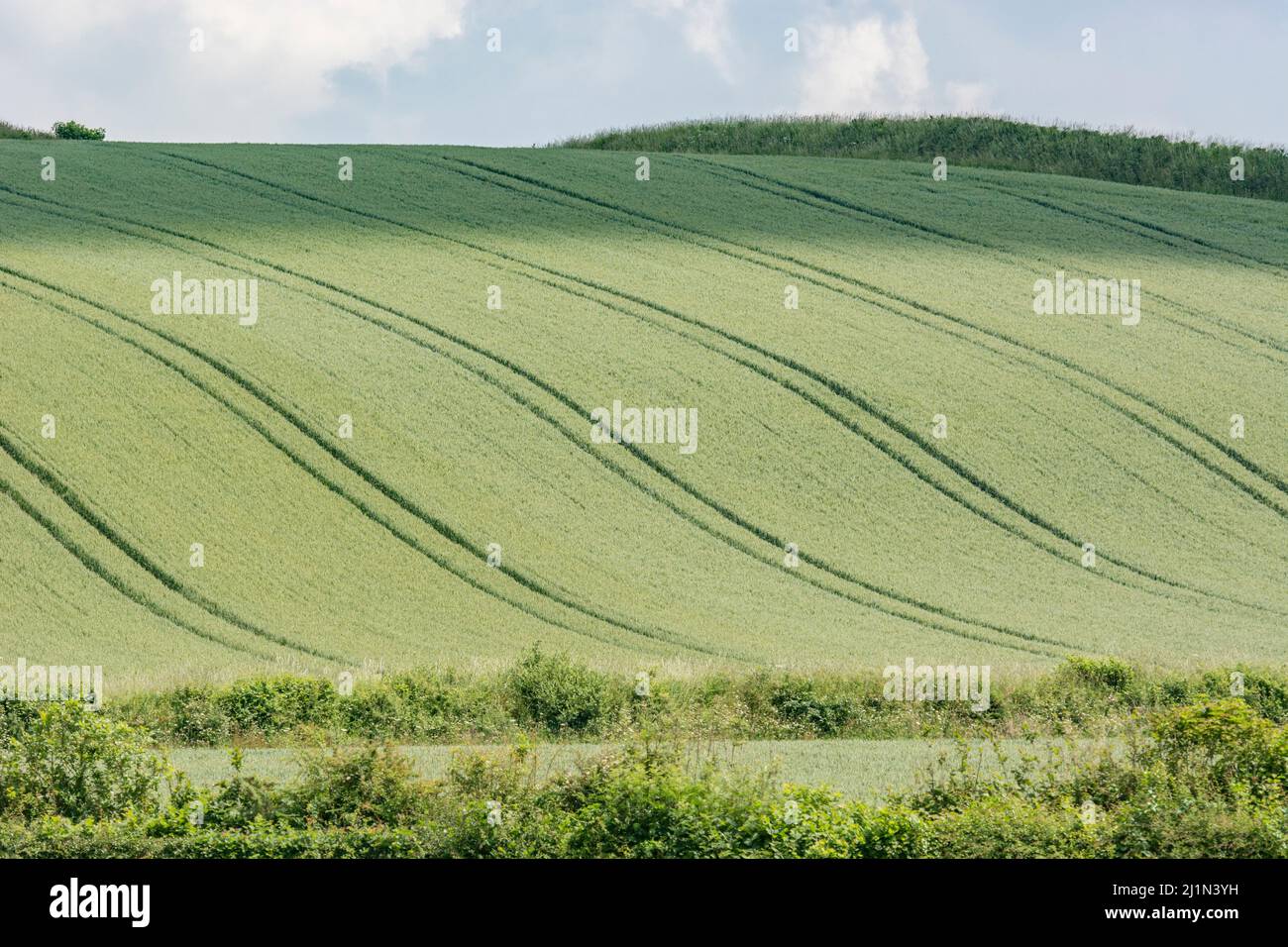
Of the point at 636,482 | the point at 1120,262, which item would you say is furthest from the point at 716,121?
the point at 636,482

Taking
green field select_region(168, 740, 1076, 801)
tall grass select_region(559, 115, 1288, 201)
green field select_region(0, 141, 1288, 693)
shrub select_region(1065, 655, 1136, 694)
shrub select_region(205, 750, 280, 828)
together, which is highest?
tall grass select_region(559, 115, 1288, 201)

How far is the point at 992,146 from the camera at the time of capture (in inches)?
2222

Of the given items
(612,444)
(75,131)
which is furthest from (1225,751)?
(75,131)

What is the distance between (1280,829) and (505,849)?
18.8ft

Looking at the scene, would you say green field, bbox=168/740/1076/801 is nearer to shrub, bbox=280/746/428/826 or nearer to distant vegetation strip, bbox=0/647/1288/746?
distant vegetation strip, bbox=0/647/1288/746

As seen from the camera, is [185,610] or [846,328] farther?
[846,328]

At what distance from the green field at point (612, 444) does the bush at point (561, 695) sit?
1.29 m

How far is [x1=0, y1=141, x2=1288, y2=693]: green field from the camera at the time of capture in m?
23.2

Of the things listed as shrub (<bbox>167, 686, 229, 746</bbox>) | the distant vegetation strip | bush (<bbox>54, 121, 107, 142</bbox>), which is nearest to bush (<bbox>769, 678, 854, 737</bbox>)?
the distant vegetation strip

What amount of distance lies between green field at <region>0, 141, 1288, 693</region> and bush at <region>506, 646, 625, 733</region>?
4.22 ft

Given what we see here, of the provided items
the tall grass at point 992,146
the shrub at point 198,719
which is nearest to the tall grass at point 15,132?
the tall grass at point 992,146
